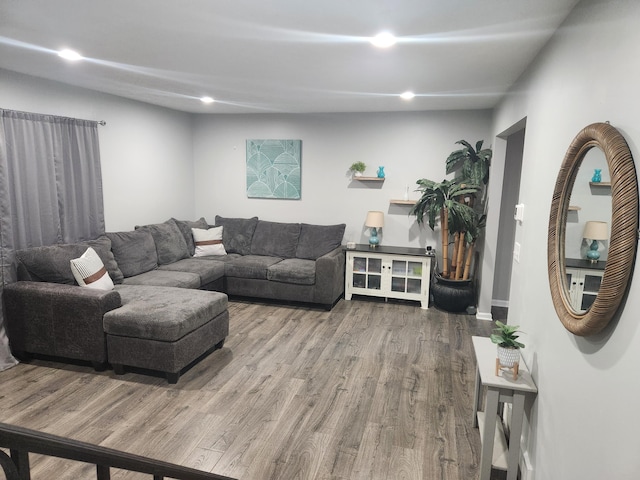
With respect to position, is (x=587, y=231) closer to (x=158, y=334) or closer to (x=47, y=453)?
(x=47, y=453)

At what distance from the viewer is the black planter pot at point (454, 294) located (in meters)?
4.86

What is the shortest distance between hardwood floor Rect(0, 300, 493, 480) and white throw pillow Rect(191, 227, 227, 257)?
1.70 meters

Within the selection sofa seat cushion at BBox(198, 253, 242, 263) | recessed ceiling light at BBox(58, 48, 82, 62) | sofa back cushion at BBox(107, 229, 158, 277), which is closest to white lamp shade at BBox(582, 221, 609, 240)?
recessed ceiling light at BBox(58, 48, 82, 62)

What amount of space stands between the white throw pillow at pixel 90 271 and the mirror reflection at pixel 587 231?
3515 millimetres

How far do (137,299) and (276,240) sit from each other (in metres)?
2.35

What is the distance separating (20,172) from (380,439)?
3587mm

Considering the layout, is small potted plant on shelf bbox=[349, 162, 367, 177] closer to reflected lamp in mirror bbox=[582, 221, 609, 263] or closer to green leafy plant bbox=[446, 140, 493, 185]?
green leafy plant bbox=[446, 140, 493, 185]

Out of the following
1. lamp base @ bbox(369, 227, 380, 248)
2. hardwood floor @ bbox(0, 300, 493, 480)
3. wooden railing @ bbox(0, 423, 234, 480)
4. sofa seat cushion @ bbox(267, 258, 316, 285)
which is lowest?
hardwood floor @ bbox(0, 300, 493, 480)

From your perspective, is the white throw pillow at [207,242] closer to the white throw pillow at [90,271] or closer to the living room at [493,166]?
the living room at [493,166]

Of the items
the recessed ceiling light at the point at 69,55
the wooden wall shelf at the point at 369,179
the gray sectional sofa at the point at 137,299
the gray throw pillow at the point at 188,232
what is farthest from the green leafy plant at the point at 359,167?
the recessed ceiling light at the point at 69,55

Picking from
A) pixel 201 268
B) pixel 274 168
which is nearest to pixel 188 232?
pixel 201 268

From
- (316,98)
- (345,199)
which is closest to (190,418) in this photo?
(316,98)

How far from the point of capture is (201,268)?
4.83 metres

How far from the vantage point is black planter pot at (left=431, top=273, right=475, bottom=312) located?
191 inches
